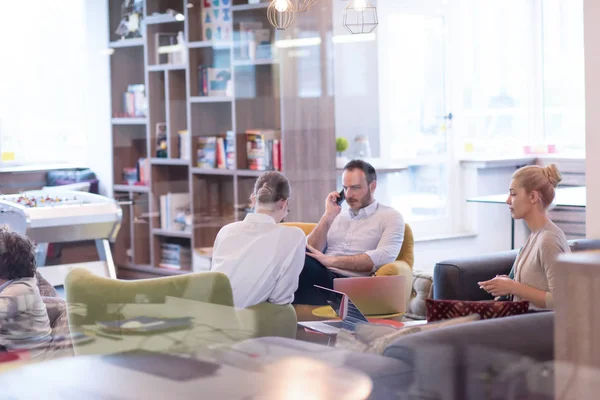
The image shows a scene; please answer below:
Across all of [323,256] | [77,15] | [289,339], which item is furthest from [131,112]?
[289,339]

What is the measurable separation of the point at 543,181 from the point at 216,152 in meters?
2.54

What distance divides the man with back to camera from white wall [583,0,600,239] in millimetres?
1131

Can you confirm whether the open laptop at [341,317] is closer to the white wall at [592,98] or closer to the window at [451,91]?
the white wall at [592,98]

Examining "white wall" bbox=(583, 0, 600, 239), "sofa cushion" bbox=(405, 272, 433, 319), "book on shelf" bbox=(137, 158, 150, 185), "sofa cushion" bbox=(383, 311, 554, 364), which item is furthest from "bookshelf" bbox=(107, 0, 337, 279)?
"sofa cushion" bbox=(383, 311, 554, 364)

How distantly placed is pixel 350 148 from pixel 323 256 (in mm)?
2375

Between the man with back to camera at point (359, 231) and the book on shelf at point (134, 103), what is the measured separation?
133cm

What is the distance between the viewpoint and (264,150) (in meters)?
4.75

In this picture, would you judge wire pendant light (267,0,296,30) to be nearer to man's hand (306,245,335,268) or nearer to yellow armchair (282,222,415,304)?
yellow armchair (282,222,415,304)

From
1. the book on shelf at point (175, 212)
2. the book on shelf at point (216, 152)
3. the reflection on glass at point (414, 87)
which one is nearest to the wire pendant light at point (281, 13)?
the book on shelf at point (216, 152)

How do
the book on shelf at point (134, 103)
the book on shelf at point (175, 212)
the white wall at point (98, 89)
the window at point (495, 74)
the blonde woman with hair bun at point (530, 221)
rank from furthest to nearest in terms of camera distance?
the window at point (495, 74), the book on shelf at point (175, 212), the book on shelf at point (134, 103), the white wall at point (98, 89), the blonde woman with hair bun at point (530, 221)

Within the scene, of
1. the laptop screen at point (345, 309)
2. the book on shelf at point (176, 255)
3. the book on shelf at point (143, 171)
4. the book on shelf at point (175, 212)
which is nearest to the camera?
the laptop screen at point (345, 309)

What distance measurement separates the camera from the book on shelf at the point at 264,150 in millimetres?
4727

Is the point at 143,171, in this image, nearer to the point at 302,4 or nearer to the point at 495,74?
the point at 302,4

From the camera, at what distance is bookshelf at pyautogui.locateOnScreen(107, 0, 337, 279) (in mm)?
4605
